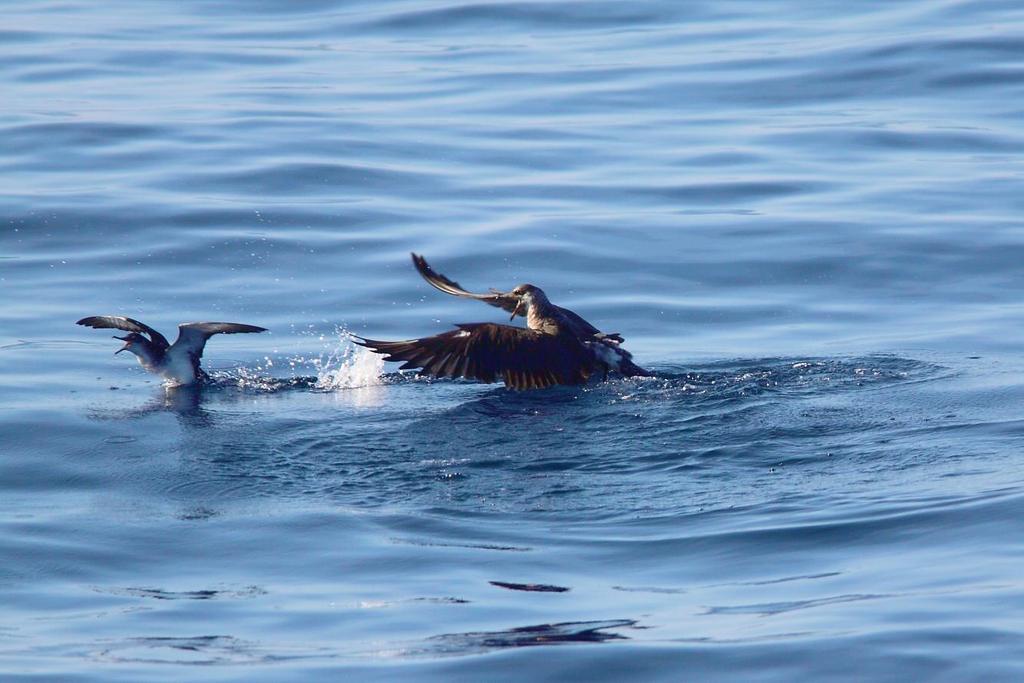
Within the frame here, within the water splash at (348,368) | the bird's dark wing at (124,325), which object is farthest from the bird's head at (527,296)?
the bird's dark wing at (124,325)

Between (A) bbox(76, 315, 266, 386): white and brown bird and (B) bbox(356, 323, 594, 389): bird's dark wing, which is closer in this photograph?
(B) bbox(356, 323, 594, 389): bird's dark wing

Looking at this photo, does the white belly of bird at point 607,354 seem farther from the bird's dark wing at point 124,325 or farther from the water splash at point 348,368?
the bird's dark wing at point 124,325

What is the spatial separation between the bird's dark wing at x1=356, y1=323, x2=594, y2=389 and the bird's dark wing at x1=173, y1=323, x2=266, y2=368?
84cm

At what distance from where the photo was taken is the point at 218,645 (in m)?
6.54

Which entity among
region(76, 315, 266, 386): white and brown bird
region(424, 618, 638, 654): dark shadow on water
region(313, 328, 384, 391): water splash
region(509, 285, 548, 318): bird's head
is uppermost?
region(509, 285, 548, 318): bird's head

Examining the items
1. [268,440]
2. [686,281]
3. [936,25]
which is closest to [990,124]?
[936,25]

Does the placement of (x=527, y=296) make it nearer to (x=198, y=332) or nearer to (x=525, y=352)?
(x=525, y=352)

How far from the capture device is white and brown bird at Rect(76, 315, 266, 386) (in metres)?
10.7

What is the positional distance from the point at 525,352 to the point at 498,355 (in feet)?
0.62

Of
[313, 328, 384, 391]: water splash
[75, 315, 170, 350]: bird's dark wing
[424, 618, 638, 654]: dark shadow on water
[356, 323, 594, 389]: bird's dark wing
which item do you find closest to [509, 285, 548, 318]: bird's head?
[356, 323, 594, 389]: bird's dark wing

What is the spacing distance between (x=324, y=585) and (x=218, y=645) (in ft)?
2.49

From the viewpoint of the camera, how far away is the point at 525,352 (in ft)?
34.4

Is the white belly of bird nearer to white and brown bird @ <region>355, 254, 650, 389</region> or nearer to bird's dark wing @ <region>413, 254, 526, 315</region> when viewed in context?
white and brown bird @ <region>355, 254, 650, 389</region>

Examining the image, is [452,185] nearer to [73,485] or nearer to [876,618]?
[73,485]
